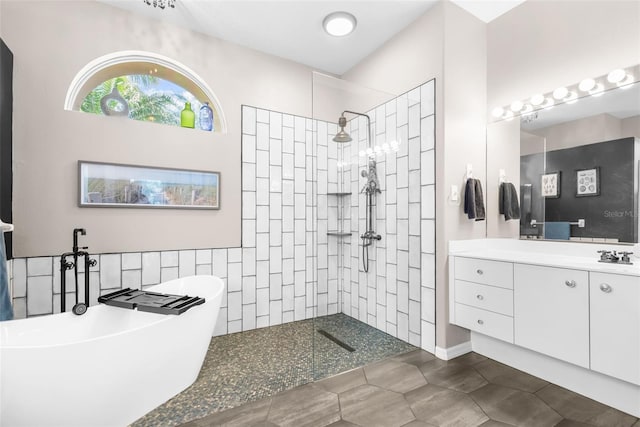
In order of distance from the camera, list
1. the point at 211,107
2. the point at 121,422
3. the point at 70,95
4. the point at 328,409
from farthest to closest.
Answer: the point at 211,107 → the point at 70,95 → the point at 328,409 → the point at 121,422

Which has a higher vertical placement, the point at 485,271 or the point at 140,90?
the point at 140,90

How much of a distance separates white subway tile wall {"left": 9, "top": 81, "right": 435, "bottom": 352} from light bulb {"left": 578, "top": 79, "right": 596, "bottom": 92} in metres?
1.02

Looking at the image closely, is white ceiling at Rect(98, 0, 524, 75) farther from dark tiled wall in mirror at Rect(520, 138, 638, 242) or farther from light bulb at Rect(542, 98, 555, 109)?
dark tiled wall in mirror at Rect(520, 138, 638, 242)

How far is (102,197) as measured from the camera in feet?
7.44

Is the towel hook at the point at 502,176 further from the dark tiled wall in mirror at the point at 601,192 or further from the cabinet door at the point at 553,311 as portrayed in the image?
the cabinet door at the point at 553,311

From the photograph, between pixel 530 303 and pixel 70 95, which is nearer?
pixel 530 303

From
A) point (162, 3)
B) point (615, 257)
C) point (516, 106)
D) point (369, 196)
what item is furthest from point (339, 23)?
point (615, 257)

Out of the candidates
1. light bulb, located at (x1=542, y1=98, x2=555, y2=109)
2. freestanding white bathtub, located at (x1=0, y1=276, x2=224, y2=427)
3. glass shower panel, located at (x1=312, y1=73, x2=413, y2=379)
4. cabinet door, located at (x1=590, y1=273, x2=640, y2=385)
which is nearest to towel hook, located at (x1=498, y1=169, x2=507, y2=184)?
light bulb, located at (x1=542, y1=98, x2=555, y2=109)

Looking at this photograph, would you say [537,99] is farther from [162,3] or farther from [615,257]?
[162,3]

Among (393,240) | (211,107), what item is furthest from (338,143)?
(211,107)

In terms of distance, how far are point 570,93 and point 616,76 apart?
0.81 feet

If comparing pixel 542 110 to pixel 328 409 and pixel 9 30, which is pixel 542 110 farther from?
pixel 9 30

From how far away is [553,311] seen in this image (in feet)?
5.90

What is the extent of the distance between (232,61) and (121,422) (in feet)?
9.53
